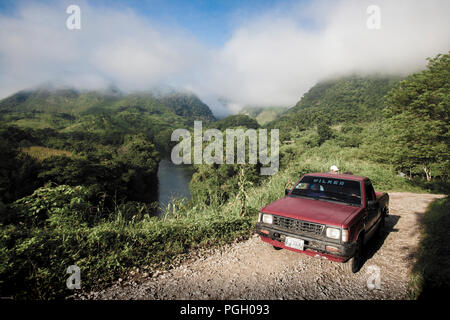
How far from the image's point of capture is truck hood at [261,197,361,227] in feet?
12.1

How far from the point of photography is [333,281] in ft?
11.7

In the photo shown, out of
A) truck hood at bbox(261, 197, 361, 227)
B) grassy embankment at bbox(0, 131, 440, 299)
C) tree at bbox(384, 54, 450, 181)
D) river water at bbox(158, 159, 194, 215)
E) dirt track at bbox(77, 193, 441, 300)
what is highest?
tree at bbox(384, 54, 450, 181)

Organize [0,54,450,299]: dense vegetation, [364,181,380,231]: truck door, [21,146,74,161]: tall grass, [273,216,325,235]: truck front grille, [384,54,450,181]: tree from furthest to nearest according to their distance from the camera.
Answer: [21,146,74,161]: tall grass, [384,54,450,181]: tree, [364,181,380,231]: truck door, [273,216,325,235]: truck front grille, [0,54,450,299]: dense vegetation

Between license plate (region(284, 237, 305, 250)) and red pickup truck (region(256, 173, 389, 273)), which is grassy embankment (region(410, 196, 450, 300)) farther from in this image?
license plate (region(284, 237, 305, 250))

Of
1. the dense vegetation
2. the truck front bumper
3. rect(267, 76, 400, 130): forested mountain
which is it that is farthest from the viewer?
rect(267, 76, 400, 130): forested mountain

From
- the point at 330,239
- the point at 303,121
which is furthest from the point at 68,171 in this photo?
the point at 303,121

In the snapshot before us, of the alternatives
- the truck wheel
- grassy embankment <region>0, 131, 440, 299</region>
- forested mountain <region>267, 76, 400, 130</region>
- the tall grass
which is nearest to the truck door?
the truck wheel

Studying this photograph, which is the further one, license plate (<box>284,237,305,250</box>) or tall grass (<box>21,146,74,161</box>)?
tall grass (<box>21,146,74,161</box>)

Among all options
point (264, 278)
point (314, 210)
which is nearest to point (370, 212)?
point (314, 210)

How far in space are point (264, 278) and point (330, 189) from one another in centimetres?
234

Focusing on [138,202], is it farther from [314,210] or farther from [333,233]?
[333,233]

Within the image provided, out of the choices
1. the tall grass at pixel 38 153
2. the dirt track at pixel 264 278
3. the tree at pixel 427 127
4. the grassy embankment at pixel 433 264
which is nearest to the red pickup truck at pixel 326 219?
the dirt track at pixel 264 278
